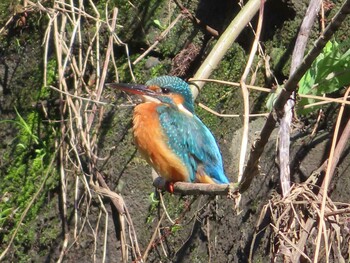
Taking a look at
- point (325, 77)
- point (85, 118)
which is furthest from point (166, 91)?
point (325, 77)

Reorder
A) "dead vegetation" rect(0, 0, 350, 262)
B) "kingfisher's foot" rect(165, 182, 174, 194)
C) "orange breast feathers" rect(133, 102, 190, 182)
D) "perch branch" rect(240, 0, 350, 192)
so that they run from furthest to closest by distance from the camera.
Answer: "dead vegetation" rect(0, 0, 350, 262), "orange breast feathers" rect(133, 102, 190, 182), "kingfisher's foot" rect(165, 182, 174, 194), "perch branch" rect(240, 0, 350, 192)

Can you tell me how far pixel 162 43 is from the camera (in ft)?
12.5

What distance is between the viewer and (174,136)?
354 cm

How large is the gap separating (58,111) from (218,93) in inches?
28.6

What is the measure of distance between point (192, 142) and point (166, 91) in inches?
10.1

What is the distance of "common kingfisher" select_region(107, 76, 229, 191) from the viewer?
3.46 metres

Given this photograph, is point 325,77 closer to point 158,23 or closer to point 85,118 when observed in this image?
point 158,23

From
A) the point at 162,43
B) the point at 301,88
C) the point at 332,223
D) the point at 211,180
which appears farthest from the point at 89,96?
the point at 332,223

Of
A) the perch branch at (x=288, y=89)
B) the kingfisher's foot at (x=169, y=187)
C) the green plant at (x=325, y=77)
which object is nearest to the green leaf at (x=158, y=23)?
the green plant at (x=325, y=77)

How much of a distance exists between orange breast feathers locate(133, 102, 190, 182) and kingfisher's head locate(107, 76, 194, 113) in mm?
87

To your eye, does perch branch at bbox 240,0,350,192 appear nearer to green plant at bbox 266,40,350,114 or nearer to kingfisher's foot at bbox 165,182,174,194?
kingfisher's foot at bbox 165,182,174,194

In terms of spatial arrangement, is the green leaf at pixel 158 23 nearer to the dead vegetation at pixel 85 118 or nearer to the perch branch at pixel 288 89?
the dead vegetation at pixel 85 118

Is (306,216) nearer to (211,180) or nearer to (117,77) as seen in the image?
(211,180)

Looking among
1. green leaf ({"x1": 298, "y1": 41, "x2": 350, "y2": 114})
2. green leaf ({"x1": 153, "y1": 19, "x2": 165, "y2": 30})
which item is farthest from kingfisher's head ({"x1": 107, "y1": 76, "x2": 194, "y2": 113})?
green leaf ({"x1": 298, "y1": 41, "x2": 350, "y2": 114})
